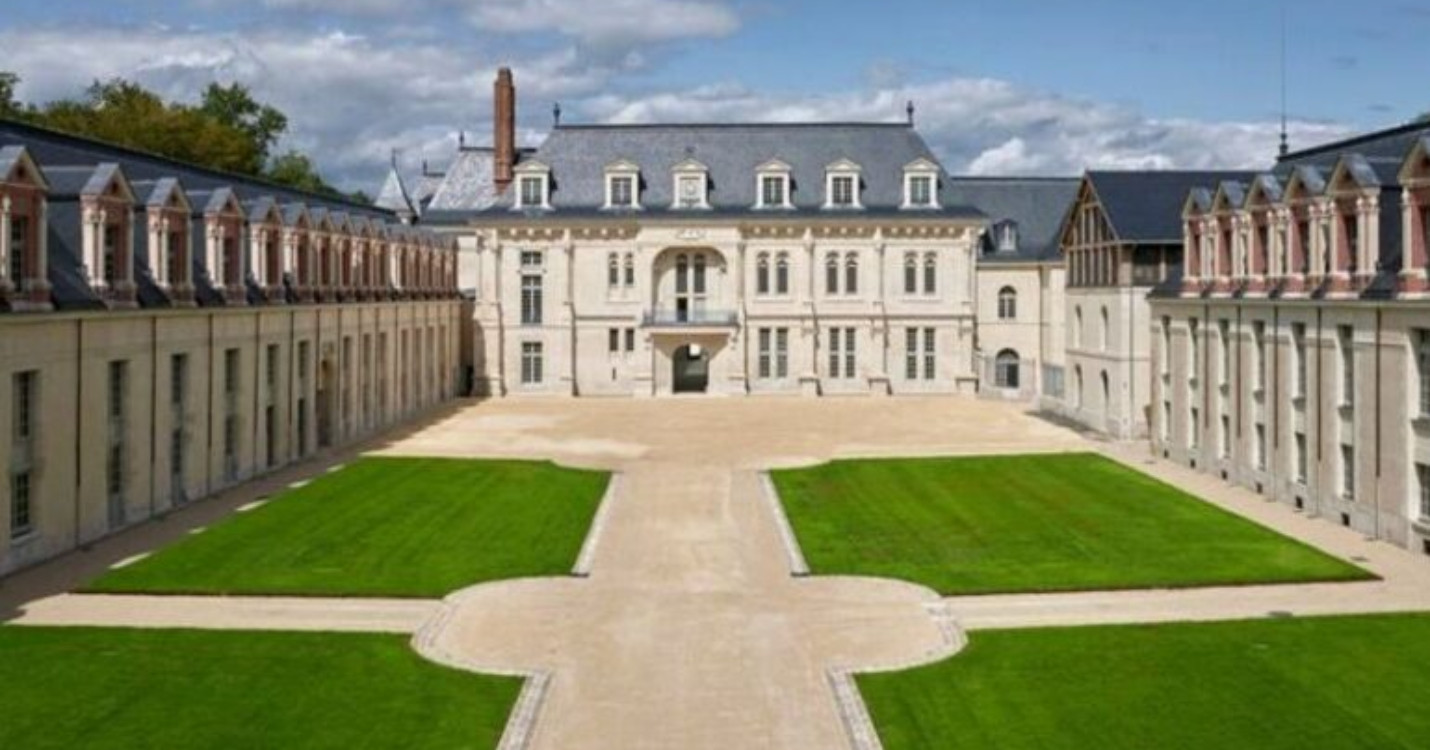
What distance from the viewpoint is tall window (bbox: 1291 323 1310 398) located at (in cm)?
4000

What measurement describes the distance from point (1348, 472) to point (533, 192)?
53117 mm

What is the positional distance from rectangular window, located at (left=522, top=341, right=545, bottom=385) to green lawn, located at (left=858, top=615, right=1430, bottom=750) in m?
58.2

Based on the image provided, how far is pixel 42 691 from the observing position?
845 inches

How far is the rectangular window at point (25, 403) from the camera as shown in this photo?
3114 cm

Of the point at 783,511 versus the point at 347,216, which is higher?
the point at 347,216

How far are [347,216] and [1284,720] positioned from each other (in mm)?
46900

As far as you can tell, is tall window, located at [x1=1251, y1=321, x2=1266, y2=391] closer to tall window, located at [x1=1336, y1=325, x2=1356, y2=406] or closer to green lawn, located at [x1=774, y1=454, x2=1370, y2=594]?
green lawn, located at [x1=774, y1=454, x2=1370, y2=594]

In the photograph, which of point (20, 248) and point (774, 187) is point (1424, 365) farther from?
point (774, 187)

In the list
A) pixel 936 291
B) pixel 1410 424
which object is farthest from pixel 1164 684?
pixel 936 291

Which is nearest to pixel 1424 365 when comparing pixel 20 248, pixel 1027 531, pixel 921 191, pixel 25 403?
pixel 1027 531

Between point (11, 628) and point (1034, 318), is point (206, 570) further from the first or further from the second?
point (1034, 318)

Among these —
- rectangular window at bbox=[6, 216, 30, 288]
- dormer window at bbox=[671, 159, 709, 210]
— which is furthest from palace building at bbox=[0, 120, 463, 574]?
dormer window at bbox=[671, 159, 709, 210]

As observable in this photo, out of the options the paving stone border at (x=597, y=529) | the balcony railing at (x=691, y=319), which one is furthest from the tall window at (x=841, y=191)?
the paving stone border at (x=597, y=529)

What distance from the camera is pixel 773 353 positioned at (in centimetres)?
8144
